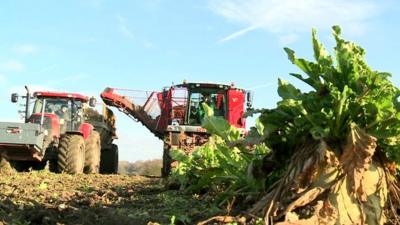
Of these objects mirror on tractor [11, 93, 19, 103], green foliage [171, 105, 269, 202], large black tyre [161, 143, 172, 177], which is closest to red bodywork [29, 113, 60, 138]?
mirror on tractor [11, 93, 19, 103]

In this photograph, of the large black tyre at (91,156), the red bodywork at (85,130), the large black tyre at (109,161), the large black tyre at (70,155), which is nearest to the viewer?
the large black tyre at (70,155)

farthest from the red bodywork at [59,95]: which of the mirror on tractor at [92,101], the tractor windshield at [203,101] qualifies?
the tractor windshield at [203,101]

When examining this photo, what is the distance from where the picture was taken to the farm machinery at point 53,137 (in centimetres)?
1302

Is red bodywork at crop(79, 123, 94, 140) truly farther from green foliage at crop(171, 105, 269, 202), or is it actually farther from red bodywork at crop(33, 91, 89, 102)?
green foliage at crop(171, 105, 269, 202)

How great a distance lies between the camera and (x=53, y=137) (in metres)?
14.3

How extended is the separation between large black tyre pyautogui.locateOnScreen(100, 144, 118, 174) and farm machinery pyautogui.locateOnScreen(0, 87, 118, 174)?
143 inches

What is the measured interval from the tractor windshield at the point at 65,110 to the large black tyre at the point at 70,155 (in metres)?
1.50

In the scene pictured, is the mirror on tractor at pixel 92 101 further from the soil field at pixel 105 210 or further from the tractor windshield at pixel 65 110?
the soil field at pixel 105 210

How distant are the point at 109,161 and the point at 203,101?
489 centimetres

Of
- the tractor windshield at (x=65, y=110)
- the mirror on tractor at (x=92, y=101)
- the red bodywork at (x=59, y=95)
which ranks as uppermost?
the red bodywork at (x=59, y=95)

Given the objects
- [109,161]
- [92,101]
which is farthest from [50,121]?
[109,161]

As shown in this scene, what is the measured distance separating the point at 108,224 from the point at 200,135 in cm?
1078

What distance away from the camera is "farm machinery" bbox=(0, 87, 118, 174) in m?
13.0

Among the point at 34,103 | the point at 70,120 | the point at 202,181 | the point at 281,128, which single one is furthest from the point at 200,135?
the point at 281,128
